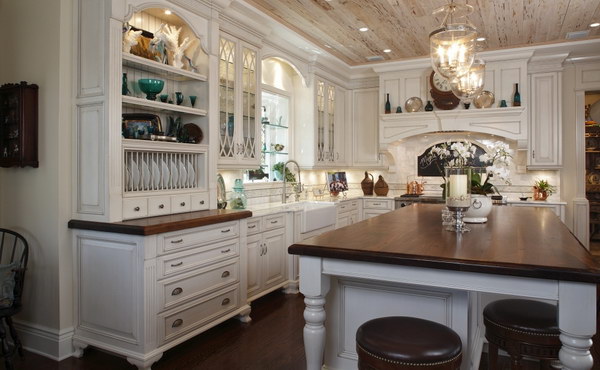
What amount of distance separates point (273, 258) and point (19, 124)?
2.40m

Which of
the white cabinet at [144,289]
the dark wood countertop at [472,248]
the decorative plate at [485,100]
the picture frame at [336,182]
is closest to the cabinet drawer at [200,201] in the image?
the white cabinet at [144,289]

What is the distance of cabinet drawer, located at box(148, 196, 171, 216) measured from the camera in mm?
3172

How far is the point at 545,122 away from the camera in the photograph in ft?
18.8

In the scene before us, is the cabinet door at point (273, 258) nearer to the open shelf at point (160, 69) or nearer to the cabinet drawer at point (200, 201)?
the cabinet drawer at point (200, 201)

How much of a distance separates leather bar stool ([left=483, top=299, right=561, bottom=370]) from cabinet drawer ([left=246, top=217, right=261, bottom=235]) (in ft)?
7.45

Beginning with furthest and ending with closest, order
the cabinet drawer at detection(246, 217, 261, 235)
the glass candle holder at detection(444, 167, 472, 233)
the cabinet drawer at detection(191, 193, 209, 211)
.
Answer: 1. the cabinet drawer at detection(246, 217, 261, 235)
2. the cabinet drawer at detection(191, 193, 209, 211)
3. the glass candle holder at detection(444, 167, 472, 233)

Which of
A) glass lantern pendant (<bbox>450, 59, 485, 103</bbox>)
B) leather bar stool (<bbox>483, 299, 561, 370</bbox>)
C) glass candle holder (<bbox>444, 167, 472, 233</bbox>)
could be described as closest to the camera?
leather bar stool (<bbox>483, 299, 561, 370</bbox>)

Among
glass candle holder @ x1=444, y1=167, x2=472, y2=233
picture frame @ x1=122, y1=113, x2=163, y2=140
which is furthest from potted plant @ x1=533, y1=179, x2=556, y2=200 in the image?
picture frame @ x1=122, y1=113, x2=163, y2=140

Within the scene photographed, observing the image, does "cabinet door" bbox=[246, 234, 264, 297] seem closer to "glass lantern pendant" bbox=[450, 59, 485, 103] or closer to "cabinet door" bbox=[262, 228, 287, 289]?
"cabinet door" bbox=[262, 228, 287, 289]

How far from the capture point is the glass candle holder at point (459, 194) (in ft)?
8.05

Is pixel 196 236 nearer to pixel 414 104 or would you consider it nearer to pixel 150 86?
pixel 150 86

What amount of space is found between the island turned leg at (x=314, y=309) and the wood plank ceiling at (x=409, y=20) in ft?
10.00

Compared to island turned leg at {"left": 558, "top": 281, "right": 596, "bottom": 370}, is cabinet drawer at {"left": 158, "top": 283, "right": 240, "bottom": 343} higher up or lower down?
lower down

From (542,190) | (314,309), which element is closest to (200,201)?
(314,309)
